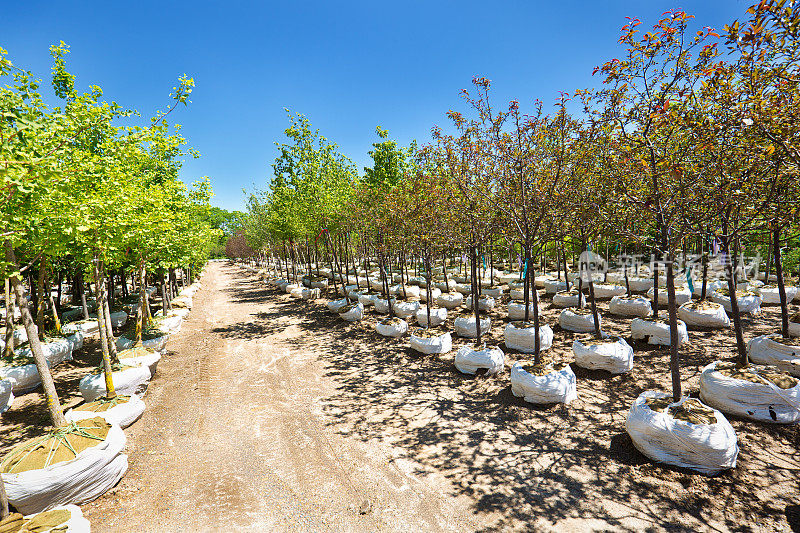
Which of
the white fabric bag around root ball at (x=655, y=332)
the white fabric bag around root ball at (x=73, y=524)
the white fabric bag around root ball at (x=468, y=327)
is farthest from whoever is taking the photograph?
the white fabric bag around root ball at (x=468, y=327)

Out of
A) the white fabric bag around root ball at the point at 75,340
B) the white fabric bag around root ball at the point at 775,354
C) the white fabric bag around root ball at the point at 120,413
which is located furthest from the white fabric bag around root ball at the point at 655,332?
the white fabric bag around root ball at the point at 75,340

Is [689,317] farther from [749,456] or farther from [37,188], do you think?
[37,188]

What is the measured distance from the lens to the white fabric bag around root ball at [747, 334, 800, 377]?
6828 mm

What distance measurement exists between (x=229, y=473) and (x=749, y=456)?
8267mm

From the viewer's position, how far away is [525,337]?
9.72 meters

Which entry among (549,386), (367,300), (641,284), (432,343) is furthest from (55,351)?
(641,284)

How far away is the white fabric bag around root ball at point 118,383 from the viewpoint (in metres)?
7.45

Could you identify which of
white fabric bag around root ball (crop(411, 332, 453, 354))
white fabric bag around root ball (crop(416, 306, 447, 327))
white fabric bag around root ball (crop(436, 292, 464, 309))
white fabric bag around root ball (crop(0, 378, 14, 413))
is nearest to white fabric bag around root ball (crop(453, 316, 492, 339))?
white fabric bag around root ball (crop(416, 306, 447, 327))

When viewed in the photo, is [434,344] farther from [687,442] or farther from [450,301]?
[687,442]

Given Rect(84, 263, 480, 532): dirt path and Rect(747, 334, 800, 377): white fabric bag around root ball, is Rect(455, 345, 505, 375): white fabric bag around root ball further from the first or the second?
Rect(747, 334, 800, 377): white fabric bag around root ball

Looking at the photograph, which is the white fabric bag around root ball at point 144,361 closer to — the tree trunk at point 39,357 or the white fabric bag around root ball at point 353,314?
the tree trunk at point 39,357

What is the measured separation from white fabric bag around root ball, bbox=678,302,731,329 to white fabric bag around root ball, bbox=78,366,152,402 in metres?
15.7

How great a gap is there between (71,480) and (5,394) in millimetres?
5399

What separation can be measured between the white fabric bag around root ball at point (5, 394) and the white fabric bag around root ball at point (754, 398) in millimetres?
14973
